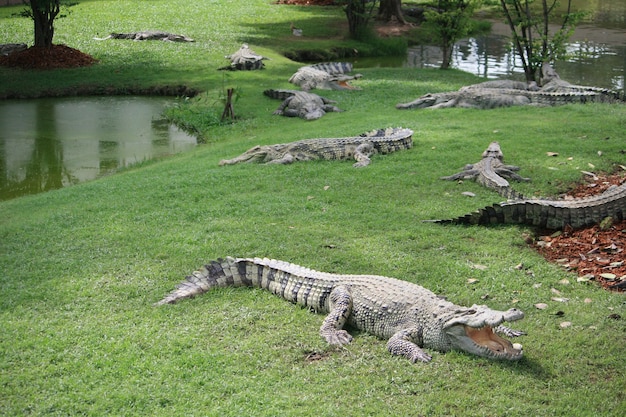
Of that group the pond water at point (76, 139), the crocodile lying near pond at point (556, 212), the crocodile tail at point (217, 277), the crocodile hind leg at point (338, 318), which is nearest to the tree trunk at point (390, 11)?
the pond water at point (76, 139)

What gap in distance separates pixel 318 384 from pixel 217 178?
17.8ft

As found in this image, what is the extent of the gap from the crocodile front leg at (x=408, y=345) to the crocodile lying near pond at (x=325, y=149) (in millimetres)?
5323

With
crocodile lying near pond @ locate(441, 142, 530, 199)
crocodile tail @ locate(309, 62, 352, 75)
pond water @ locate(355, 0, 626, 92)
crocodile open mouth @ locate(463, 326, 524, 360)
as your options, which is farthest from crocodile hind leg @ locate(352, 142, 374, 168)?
crocodile tail @ locate(309, 62, 352, 75)

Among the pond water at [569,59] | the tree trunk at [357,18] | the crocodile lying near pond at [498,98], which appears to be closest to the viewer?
the crocodile lying near pond at [498,98]

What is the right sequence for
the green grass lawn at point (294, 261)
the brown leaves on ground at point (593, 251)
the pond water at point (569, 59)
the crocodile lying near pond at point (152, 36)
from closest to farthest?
1. the green grass lawn at point (294, 261)
2. the brown leaves on ground at point (593, 251)
3. the pond water at point (569, 59)
4. the crocodile lying near pond at point (152, 36)

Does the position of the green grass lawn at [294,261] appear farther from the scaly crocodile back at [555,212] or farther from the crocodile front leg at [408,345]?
the scaly crocodile back at [555,212]

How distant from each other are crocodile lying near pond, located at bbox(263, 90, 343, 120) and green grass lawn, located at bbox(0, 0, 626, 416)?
955 mm

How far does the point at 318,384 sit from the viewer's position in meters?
4.47

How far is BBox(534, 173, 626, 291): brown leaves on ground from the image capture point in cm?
590

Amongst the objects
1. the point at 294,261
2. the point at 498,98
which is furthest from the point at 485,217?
the point at 498,98

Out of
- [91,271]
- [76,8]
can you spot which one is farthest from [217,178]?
[76,8]

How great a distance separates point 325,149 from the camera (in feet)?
33.5

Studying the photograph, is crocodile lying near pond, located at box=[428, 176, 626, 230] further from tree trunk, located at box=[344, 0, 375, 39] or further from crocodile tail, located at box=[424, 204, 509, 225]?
tree trunk, located at box=[344, 0, 375, 39]

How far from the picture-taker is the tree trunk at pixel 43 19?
738 inches
